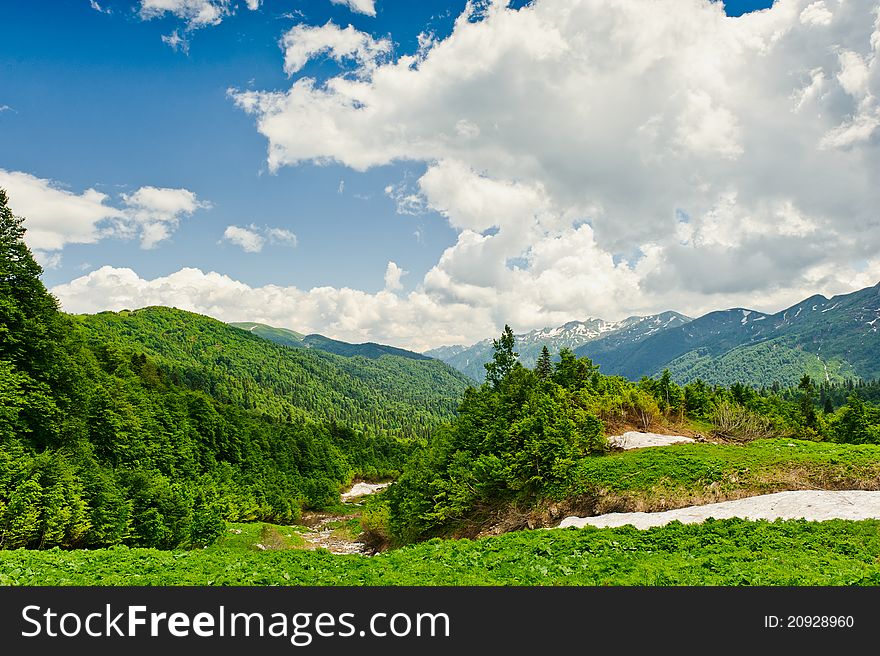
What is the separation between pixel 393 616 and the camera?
11.1 m

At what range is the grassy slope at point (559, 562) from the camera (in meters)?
13.9

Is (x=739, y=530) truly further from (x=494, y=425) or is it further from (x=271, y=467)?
(x=271, y=467)

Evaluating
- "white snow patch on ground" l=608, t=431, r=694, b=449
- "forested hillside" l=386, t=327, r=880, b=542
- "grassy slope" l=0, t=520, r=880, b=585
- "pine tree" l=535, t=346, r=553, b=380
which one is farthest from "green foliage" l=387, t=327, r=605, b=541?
"pine tree" l=535, t=346, r=553, b=380

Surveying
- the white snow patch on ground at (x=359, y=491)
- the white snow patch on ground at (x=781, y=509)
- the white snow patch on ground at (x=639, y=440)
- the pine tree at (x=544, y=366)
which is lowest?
the white snow patch on ground at (x=359, y=491)

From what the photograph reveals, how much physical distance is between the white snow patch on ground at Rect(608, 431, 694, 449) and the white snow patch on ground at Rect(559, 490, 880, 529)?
55.9ft

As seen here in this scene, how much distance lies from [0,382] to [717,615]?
4287cm

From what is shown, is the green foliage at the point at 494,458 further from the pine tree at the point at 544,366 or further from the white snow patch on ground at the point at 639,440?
the pine tree at the point at 544,366

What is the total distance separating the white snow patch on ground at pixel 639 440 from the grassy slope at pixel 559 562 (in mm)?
25598

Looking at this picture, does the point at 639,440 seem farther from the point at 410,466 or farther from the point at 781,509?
the point at 410,466

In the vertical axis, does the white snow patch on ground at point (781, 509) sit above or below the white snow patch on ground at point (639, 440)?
below

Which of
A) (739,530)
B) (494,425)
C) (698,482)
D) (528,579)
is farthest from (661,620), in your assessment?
(494,425)

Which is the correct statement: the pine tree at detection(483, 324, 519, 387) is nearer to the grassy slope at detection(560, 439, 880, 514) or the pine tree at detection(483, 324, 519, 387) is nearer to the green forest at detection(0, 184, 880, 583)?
the green forest at detection(0, 184, 880, 583)

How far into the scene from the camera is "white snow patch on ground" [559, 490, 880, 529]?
21.8m

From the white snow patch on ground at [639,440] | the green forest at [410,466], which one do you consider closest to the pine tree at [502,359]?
the green forest at [410,466]
